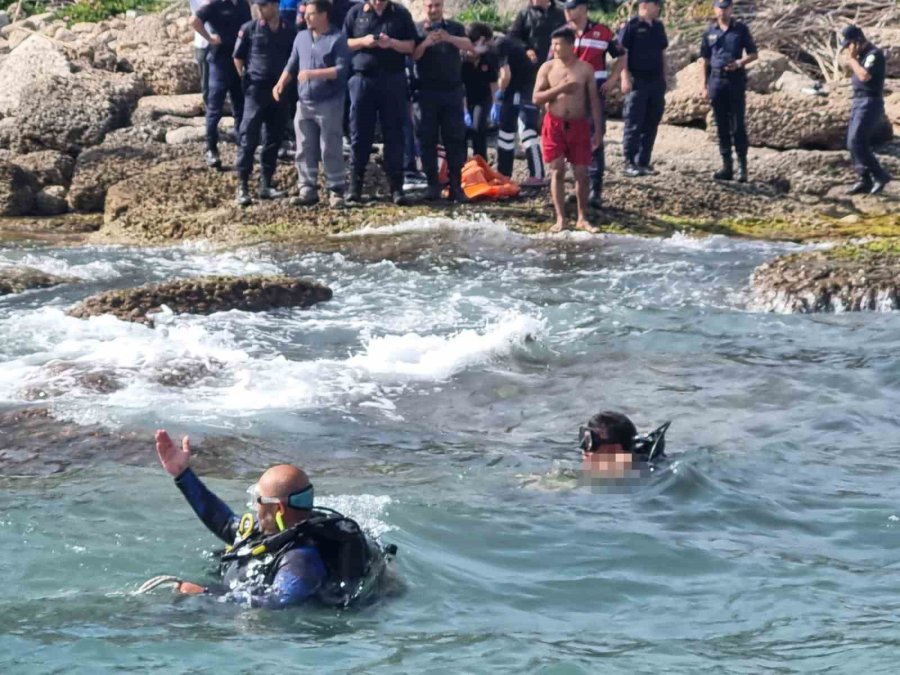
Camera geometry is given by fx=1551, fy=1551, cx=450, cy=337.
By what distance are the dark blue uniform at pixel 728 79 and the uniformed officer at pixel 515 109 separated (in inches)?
76.8

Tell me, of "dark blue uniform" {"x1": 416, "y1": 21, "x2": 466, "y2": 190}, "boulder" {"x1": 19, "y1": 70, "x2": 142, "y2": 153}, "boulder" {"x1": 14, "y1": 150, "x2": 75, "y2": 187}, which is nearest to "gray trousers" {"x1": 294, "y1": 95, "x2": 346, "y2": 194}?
"dark blue uniform" {"x1": 416, "y1": 21, "x2": 466, "y2": 190}

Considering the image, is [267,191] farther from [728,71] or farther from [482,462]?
[482,462]

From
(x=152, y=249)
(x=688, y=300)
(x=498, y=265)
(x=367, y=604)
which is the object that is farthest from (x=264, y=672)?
(x=152, y=249)

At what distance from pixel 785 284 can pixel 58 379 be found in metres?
5.84

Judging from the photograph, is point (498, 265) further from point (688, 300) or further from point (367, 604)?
point (367, 604)

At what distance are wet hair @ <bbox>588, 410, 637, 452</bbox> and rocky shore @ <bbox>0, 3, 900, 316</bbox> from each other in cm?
503

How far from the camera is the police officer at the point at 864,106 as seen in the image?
16.2 metres

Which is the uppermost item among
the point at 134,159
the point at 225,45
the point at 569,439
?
the point at 225,45

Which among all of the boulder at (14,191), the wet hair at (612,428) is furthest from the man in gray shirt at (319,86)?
the wet hair at (612,428)

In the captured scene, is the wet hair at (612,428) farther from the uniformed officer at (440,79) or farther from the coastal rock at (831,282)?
the uniformed officer at (440,79)

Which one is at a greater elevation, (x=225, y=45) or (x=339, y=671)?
(x=225, y=45)

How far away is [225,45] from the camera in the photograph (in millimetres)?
15461

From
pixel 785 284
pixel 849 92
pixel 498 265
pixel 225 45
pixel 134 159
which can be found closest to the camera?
pixel 785 284

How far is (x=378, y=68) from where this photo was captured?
14.7 meters
